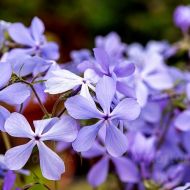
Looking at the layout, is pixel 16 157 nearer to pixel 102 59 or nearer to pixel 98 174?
pixel 102 59

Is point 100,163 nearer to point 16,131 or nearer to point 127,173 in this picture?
point 127,173

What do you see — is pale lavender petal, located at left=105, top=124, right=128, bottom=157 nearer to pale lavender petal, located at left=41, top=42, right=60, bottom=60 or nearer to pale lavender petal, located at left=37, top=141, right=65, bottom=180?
pale lavender petal, located at left=37, top=141, right=65, bottom=180

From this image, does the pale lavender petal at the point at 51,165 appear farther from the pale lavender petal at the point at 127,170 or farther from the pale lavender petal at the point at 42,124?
the pale lavender petal at the point at 127,170

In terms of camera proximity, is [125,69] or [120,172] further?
[120,172]

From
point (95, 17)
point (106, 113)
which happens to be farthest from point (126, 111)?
point (95, 17)

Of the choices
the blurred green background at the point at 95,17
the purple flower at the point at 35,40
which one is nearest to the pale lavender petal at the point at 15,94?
the purple flower at the point at 35,40

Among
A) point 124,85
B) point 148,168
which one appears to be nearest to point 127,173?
point 148,168
